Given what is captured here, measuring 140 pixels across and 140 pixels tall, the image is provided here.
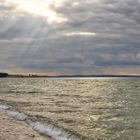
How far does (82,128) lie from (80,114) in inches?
302

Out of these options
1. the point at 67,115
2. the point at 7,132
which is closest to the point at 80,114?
the point at 67,115

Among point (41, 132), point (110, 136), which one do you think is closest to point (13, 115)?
point (41, 132)

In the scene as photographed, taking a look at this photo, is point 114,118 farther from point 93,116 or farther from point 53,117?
point 53,117

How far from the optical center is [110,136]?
2031 centimetres

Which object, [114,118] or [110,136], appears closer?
[110,136]

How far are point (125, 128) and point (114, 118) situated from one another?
5032mm

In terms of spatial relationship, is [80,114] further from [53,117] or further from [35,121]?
[35,121]

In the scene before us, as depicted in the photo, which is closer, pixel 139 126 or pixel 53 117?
pixel 139 126

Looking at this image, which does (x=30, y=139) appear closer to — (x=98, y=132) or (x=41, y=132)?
(x=41, y=132)

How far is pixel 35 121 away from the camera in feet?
83.9

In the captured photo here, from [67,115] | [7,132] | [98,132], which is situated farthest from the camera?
[67,115]

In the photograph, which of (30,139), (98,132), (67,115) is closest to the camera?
(30,139)

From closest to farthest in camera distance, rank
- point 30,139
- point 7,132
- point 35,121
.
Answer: point 30,139, point 7,132, point 35,121

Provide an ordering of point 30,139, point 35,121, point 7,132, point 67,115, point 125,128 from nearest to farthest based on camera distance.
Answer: point 30,139
point 7,132
point 125,128
point 35,121
point 67,115
